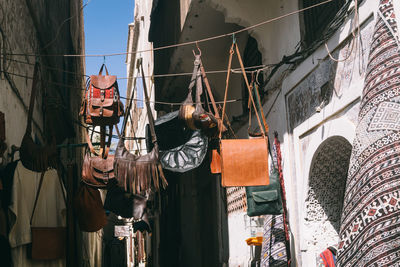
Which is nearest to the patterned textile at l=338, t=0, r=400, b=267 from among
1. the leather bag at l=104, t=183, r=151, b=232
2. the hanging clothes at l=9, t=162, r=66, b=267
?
the hanging clothes at l=9, t=162, r=66, b=267

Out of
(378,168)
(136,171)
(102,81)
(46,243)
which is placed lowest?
(46,243)

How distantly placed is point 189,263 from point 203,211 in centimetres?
123

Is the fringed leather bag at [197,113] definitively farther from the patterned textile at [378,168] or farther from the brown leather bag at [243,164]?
the patterned textile at [378,168]

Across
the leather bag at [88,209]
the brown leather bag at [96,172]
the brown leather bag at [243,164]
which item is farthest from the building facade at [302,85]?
the leather bag at [88,209]

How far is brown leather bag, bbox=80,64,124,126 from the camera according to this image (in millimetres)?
4836

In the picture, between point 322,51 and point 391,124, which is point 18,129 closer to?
point 322,51

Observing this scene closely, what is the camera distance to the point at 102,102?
486 cm

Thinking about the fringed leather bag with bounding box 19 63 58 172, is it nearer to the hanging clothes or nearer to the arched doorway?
the hanging clothes

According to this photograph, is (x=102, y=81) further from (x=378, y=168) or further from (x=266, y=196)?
(x=378, y=168)

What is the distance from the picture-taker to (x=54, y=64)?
29.5 ft

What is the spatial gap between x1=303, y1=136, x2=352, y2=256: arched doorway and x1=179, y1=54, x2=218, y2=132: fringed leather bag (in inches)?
46.2

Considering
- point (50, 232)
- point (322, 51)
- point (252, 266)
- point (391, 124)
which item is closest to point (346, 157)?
point (322, 51)

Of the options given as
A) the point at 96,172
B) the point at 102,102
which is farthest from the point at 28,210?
the point at 102,102

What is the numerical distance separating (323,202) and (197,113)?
1685 mm
